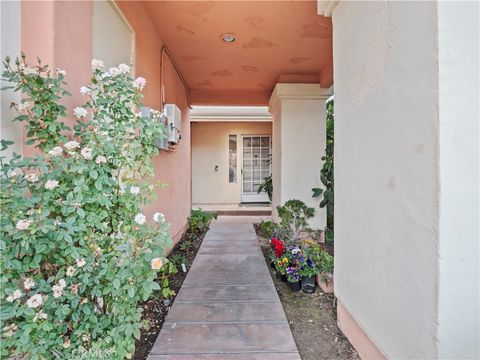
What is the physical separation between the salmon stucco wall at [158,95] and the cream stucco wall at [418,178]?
1.20m

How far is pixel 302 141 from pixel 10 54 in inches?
146

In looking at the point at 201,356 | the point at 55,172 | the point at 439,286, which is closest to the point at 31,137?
the point at 55,172

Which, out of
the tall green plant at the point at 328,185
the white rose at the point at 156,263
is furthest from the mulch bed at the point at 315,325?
the tall green plant at the point at 328,185

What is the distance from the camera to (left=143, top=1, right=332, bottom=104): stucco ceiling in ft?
8.22

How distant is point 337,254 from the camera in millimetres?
1921

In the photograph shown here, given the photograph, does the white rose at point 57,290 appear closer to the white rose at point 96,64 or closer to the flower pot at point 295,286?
the white rose at point 96,64

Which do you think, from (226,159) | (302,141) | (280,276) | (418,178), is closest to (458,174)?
(418,178)

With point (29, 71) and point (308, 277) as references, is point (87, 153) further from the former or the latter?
point (308, 277)

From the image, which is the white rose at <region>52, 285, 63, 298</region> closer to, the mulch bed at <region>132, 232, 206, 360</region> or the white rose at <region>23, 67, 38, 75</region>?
the mulch bed at <region>132, 232, 206, 360</region>

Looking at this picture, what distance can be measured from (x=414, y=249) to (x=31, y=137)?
181cm

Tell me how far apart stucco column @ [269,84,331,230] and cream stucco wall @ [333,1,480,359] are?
265cm

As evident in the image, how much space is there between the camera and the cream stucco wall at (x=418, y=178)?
95 cm

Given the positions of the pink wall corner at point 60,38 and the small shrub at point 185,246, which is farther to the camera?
the small shrub at point 185,246

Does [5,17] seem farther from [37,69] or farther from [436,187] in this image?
[436,187]
